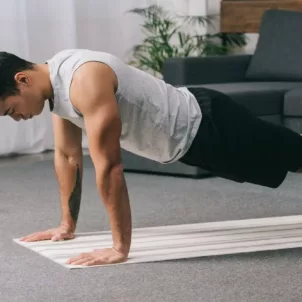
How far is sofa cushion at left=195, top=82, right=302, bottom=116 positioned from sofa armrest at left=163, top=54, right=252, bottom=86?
273mm

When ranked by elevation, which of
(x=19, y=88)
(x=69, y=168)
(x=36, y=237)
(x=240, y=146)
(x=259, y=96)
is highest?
(x=19, y=88)

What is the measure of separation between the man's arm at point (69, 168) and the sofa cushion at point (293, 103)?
1.68 metres

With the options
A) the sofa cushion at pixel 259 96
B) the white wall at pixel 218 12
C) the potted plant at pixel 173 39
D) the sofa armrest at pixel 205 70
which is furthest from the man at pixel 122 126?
the white wall at pixel 218 12

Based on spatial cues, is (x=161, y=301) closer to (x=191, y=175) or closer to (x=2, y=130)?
(x=191, y=175)

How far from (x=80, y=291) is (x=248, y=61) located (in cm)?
306

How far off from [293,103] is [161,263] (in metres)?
1.93

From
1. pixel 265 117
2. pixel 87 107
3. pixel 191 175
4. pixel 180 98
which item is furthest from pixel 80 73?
pixel 265 117

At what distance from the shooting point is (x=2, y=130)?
5.12 meters

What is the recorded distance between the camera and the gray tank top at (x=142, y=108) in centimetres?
262

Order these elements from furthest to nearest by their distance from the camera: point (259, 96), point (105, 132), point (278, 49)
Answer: point (278, 49) → point (259, 96) → point (105, 132)

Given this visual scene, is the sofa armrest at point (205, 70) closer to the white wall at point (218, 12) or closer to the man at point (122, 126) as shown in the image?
the white wall at point (218, 12)

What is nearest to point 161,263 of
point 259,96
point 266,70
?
point 259,96

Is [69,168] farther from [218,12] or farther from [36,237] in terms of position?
[218,12]

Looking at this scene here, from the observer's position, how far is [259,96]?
4344 mm
